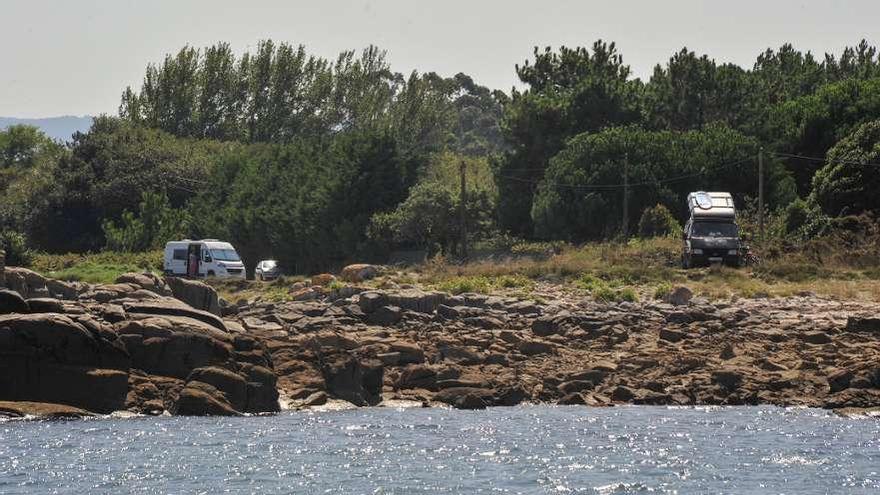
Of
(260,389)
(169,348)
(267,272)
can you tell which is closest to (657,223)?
(267,272)

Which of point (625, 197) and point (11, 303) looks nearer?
point (11, 303)

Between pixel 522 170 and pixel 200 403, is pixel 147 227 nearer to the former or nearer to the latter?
pixel 522 170

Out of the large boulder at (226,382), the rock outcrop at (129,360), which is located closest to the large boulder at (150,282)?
the rock outcrop at (129,360)

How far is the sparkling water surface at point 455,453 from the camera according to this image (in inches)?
1030

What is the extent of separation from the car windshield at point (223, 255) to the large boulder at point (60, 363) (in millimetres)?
31586

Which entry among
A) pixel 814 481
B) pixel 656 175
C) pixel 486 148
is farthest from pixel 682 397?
→ pixel 486 148

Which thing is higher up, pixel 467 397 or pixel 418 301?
pixel 418 301

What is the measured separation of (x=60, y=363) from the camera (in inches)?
1291

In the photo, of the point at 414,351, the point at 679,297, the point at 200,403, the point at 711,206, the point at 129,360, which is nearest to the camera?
the point at 200,403

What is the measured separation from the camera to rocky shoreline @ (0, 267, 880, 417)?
109ft

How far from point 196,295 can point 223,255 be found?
22299 mm

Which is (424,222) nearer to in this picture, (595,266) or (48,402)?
(595,266)

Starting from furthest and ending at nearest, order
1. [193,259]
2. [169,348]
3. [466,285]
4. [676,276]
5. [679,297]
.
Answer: [193,259] < [676,276] < [466,285] < [679,297] < [169,348]

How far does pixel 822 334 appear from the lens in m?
40.1
